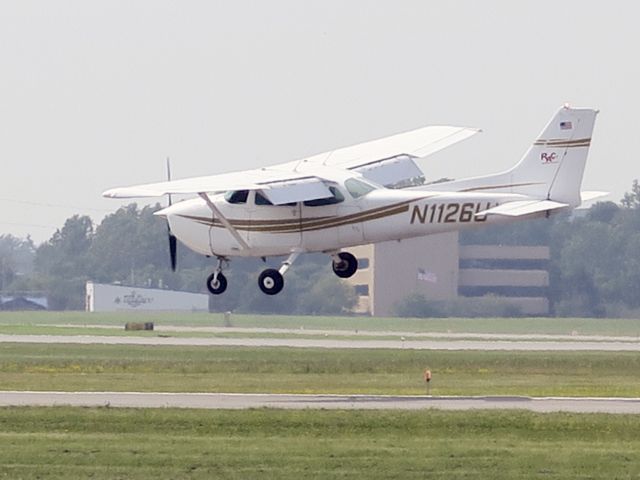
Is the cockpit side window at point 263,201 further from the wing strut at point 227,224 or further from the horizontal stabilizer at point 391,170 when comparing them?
the horizontal stabilizer at point 391,170

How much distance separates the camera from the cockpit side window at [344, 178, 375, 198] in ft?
143

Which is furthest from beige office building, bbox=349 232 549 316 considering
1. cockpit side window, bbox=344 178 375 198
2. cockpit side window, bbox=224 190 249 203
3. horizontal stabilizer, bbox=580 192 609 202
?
cockpit side window, bbox=344 178 375 198

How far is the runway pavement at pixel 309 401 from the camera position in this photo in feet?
114

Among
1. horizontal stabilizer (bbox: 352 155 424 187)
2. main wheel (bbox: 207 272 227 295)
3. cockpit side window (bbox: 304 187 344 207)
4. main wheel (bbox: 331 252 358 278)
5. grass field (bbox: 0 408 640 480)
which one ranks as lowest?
grass field (bbox: 0 408 640 480)

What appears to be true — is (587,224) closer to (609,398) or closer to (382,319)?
(382,319)

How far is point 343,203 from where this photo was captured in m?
43.6

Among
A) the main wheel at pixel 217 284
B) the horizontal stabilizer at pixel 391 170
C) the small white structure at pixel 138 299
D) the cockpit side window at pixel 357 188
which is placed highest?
the horizontal stabilizer at pixel 391 170

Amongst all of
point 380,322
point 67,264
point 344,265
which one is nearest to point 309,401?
point 344,265

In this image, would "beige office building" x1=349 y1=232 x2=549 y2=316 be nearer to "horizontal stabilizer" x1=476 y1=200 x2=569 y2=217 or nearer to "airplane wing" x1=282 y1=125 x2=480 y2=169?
"airplane wing" x1=282 y1=125 x2=480 y2=169

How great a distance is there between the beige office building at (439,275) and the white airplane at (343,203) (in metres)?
68.2

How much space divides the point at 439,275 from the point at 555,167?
71455 millimetres

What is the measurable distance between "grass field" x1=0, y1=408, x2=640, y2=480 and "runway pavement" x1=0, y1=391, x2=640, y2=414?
153 centimetres

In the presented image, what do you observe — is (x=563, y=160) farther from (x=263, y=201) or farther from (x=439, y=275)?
(x=439, y=275)

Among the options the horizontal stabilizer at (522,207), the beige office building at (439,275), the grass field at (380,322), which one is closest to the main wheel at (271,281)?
the horizontal stabilizer at (522,207)
